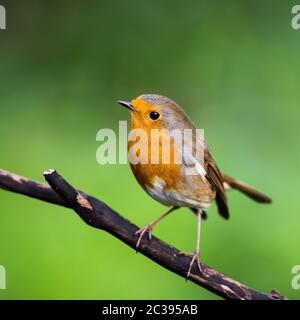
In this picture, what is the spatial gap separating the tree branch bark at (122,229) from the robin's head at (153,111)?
0.38 m

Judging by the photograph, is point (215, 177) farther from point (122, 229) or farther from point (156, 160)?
point (122, 229)

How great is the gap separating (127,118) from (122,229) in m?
1.95

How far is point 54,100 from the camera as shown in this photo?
4.41m

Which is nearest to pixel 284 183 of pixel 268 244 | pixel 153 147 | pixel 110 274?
pixel 268 244

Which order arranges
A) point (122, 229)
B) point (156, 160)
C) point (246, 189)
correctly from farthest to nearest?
point (246, 189) → point (156, 160) → point (122, 229)

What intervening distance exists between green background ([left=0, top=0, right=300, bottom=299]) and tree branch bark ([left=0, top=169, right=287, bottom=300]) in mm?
746

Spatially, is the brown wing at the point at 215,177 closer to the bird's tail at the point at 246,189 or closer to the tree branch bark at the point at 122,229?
the bird's tail at the point at 246,189

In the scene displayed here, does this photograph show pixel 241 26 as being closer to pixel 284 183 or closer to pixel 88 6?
pixel 88 6

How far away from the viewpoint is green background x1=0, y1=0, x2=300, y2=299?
3.30m

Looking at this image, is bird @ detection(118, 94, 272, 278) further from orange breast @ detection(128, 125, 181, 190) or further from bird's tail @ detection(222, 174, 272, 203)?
bird's tail @ detection(222, 174, 272, 203)

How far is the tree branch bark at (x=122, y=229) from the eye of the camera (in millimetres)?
2277

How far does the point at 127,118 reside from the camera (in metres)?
4.26

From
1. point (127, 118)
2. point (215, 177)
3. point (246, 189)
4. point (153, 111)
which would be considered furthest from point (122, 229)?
point (127, 118)

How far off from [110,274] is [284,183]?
40.4 inches
